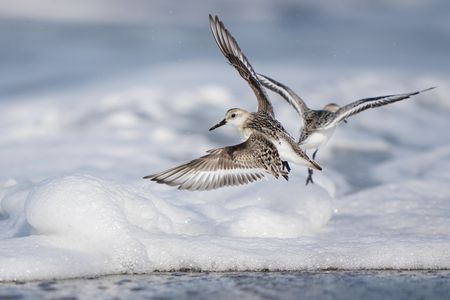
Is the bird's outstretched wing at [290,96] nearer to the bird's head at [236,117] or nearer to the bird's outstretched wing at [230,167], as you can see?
the bird's head at [236,117]

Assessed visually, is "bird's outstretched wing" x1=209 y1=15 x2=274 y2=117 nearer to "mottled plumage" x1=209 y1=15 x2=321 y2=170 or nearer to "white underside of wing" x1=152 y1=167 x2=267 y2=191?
"mottled plumage" x1=209 y1=15 x2=321 y2=170

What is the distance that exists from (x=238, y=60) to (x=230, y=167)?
81 cm

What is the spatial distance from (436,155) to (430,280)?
410 cm

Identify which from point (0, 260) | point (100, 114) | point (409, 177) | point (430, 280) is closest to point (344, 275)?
point (430, 280)

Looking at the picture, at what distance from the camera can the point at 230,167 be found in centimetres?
454

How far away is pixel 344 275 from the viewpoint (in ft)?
12.7

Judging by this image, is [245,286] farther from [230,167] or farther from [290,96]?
[290,96]

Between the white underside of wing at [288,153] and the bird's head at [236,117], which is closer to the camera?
the white underside of wing at [288,153]

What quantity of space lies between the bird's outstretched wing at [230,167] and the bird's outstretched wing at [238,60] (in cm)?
48

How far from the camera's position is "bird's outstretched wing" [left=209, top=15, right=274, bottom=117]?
4945 mm

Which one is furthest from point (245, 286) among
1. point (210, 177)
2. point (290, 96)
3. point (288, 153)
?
point (290, 96)

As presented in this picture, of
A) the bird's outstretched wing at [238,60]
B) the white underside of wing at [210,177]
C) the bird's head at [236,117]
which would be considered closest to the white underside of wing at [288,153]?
the white underside of wing at [210,177]

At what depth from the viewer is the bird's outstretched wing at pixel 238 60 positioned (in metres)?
4.95

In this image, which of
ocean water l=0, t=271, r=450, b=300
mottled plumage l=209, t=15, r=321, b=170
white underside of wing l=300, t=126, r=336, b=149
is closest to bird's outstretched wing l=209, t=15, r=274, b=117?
mottled plumage l=209, t=15, r=321, b=170
